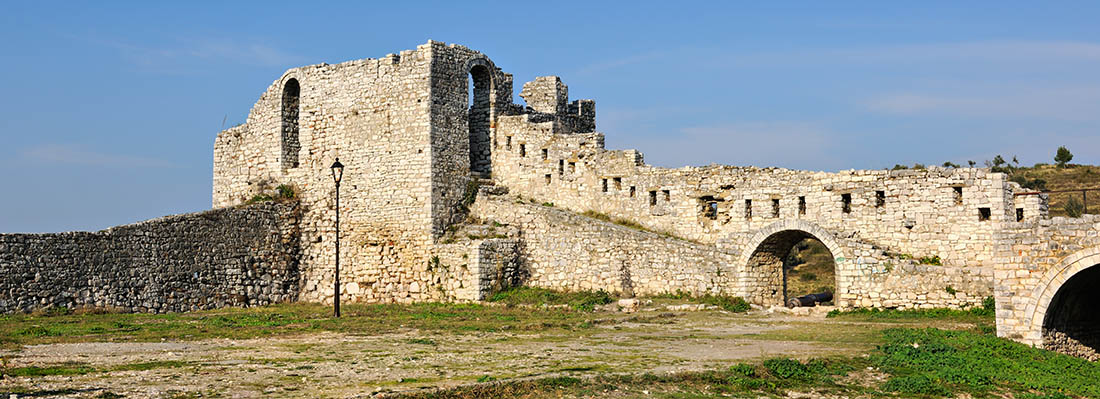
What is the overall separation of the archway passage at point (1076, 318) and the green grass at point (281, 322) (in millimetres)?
8639

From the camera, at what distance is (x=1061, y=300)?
54.7ft

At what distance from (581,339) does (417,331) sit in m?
3.54

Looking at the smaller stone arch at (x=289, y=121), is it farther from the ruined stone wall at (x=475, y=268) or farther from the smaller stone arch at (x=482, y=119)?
the ruined stone wall at (x=475, y=268)

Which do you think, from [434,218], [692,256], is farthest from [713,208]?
[434,218]

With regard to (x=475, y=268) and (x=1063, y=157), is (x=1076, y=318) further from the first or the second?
(x=1063, y=157)

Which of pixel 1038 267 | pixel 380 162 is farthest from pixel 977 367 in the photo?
pixel 380 162

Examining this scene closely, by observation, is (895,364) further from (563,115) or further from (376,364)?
(563,115)

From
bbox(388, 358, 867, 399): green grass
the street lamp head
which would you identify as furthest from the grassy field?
the street lamp head

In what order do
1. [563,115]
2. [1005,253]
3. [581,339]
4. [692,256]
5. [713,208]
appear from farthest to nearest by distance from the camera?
[563,115]
[713,208]
[692,256]
[581,339]
[1005,253]

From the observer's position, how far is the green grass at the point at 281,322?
61.1 feet

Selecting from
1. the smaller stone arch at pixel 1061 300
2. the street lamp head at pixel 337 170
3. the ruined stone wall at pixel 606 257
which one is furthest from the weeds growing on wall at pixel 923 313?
the street lamp head at pixel 337 170

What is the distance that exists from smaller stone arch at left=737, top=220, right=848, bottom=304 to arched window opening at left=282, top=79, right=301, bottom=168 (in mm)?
15449

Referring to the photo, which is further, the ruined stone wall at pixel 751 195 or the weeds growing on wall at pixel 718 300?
the weeds growing on wall at pixel 718 300

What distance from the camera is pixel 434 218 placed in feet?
94.2
